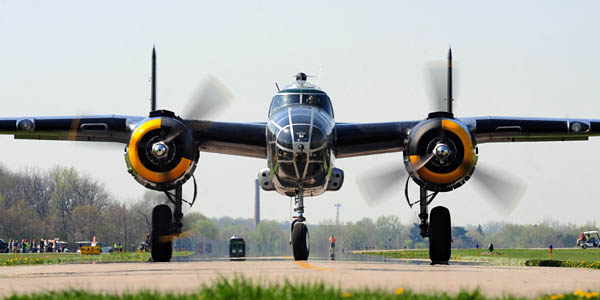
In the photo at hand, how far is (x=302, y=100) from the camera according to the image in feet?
77.2

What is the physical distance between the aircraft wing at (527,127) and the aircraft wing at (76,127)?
9.77 meters

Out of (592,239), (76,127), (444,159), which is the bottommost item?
(592,239)

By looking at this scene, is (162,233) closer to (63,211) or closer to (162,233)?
(162,233)

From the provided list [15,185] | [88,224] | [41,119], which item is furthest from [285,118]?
[15,185]

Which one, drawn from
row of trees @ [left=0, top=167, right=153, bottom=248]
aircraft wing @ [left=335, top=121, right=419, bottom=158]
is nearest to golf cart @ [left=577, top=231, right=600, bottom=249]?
row of trees @ [left=0, top=167, right=153, bottom=248]

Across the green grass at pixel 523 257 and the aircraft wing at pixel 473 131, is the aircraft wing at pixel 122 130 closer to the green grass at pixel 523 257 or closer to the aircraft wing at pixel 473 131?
the aircraft wing at pixel 473 131

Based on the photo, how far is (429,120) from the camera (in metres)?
22.9

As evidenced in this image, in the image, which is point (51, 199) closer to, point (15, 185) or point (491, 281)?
point (15, 185)

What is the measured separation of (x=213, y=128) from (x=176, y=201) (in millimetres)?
2370

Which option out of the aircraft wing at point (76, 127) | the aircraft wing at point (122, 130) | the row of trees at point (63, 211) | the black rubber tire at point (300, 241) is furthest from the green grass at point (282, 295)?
the row of trees at point (63, 211)

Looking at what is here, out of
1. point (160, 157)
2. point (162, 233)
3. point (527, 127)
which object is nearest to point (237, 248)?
point (162, 233)

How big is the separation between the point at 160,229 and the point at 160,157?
97.6 inches

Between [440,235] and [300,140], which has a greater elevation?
[300,140]

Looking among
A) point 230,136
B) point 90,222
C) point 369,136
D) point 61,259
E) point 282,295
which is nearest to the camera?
point 282,295
